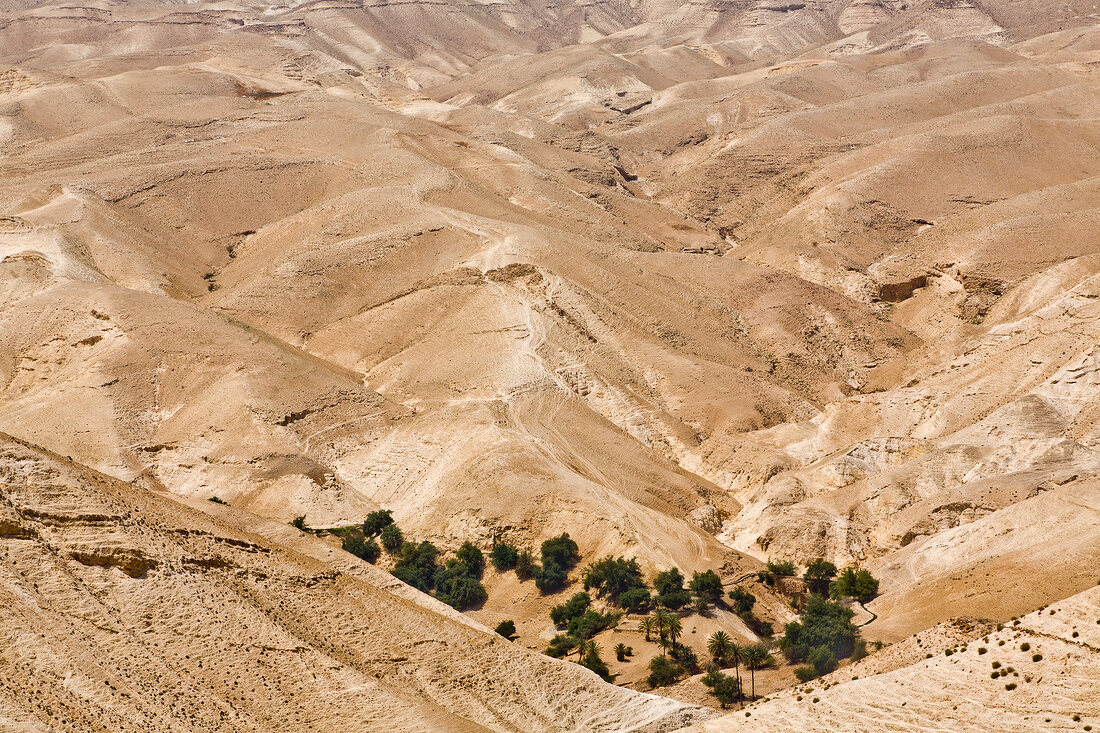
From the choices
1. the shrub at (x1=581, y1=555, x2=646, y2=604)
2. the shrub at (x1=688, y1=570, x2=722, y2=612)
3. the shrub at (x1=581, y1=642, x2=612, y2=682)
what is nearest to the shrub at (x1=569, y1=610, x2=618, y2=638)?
the shrub at (x1=581, y1=555, x2=646, y2=604)

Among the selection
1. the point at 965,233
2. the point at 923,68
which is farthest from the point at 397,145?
the point at 923,68

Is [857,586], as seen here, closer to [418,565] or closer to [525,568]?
[525,568]

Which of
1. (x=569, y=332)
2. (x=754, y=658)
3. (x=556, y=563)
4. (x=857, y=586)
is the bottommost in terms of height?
(x=569, y=332)

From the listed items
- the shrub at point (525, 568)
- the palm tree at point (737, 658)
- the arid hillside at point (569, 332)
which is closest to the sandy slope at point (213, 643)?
the arid hillside at point (569, 332)

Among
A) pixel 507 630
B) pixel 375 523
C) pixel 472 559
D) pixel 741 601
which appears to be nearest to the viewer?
pixel 507 630

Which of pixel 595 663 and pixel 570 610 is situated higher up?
pixel 595 663

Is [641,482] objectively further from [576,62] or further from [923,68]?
[576,62]

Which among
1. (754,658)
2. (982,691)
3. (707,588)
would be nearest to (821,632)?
(754,658)
